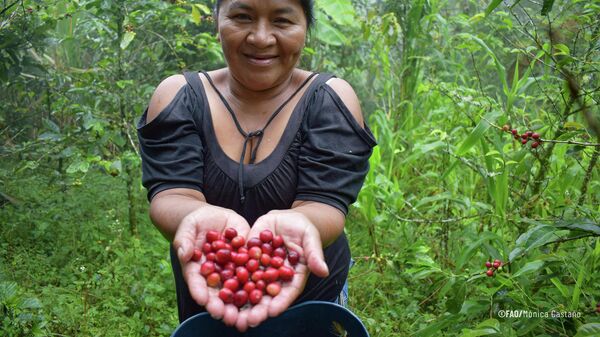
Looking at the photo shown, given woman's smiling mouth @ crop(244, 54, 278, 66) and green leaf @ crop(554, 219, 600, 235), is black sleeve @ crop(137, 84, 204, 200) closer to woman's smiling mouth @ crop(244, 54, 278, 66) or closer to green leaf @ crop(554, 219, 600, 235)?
woman's smiling mouth @ crop(244, 54, 278, 66)

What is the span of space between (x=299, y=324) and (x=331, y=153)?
0.45m

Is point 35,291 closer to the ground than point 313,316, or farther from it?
closer to the ground

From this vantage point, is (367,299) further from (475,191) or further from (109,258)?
(109,258)

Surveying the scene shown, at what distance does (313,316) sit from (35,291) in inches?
72.6

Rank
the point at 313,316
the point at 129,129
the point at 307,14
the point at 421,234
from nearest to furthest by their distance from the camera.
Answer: the point at 313,316
the point at 307,14
the point at 421,234
the point at 129,129

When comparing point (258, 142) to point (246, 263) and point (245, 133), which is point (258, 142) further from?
point (246, 263)

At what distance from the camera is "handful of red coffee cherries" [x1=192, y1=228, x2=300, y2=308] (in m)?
1.33

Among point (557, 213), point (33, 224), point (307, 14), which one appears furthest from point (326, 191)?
point (33, 224)

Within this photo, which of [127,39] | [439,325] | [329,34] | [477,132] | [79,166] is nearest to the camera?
[439,325]

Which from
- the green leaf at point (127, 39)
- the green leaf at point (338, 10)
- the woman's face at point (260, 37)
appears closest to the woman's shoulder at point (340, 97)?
the woman's face at point (260, 37)

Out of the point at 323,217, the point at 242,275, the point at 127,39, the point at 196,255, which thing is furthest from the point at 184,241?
the point at 127,39

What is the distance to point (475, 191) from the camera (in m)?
3.20

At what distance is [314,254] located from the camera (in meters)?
1.28

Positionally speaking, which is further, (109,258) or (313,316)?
(109,258)
